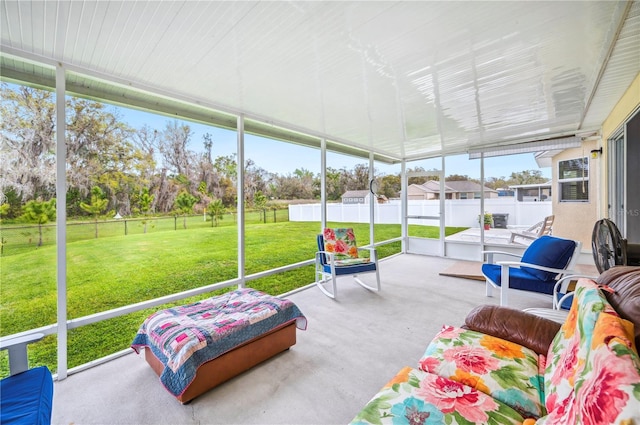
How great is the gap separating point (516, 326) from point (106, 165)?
150 inches

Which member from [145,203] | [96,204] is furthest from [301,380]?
[96,204]

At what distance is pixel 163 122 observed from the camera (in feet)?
10.5

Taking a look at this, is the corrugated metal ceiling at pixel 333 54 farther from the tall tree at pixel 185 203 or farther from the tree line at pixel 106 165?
the tall tree at pixel 185 203

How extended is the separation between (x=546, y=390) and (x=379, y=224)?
212 inches

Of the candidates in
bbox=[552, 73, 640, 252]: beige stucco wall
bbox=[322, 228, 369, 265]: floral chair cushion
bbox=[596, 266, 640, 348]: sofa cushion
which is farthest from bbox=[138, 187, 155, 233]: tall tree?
bbox=[552, 73, 640, 252]: beige stucco wall

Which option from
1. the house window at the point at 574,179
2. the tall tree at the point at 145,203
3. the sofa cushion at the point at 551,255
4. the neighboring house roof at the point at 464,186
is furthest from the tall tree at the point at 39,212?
the house window at the point at 574,179

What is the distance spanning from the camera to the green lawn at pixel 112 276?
2549mm

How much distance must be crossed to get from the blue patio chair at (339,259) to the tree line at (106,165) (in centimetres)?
132

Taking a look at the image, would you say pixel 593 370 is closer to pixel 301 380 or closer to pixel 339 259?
pixel 301 380

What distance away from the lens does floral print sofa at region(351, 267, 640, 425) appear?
73cm

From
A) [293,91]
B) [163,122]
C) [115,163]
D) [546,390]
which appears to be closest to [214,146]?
[163,122]

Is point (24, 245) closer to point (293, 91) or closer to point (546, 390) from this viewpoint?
point (293, 91)

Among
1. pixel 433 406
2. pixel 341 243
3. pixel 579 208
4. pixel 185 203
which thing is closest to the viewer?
pixel 433 406

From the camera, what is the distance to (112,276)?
3332 millimetres
